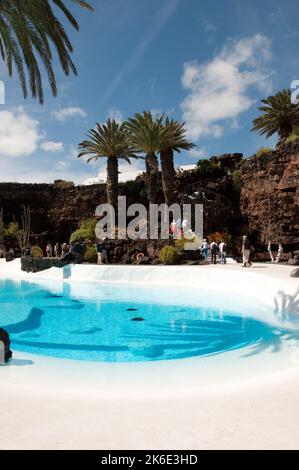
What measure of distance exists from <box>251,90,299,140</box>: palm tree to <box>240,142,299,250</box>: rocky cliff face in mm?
7215


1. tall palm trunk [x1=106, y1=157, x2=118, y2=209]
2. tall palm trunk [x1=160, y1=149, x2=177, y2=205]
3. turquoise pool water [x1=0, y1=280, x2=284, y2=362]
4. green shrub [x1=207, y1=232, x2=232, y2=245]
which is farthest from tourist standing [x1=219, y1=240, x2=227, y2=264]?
tall palm trunk [x1=106, y1=157, x2=118, y2=209]

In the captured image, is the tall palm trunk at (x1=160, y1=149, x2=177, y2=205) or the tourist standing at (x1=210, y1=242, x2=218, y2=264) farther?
the tall palm trunk at (x1=160, y1=149, x2=177, y2=205)

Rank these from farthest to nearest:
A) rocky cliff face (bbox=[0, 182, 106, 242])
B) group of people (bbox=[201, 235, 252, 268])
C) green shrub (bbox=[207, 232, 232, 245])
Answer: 1. rocky cliff face (bbox=[0, 182, 106, 242])
2. green shrub (bbox=[207, 232, 232, 245])
3. group of people (bbox=[201, 235, 252, 268])

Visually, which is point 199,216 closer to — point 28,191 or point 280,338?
point 280,338

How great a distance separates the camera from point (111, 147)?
29484 mm

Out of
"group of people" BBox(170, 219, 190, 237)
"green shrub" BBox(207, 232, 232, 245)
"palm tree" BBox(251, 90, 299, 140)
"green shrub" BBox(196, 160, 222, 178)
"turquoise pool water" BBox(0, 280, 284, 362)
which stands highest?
"palm tree" BBox(251, 90, 299, 140)

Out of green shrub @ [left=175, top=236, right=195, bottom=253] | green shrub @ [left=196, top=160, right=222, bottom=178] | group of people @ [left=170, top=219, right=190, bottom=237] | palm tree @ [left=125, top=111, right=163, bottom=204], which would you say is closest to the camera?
green shrub @ [left=175, top=236, right=195, bottom=253]

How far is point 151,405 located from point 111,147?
1083 inches

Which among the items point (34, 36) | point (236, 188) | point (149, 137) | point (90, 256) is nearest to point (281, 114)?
point (236, 188)

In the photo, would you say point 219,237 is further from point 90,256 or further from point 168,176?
point 90,256

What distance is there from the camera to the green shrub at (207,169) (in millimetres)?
32812

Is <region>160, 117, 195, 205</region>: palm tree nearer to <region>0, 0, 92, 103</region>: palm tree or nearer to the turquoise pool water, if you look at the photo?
the turquoise pool water

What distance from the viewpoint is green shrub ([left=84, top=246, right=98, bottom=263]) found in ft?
75.4

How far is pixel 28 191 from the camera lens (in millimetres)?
39656
